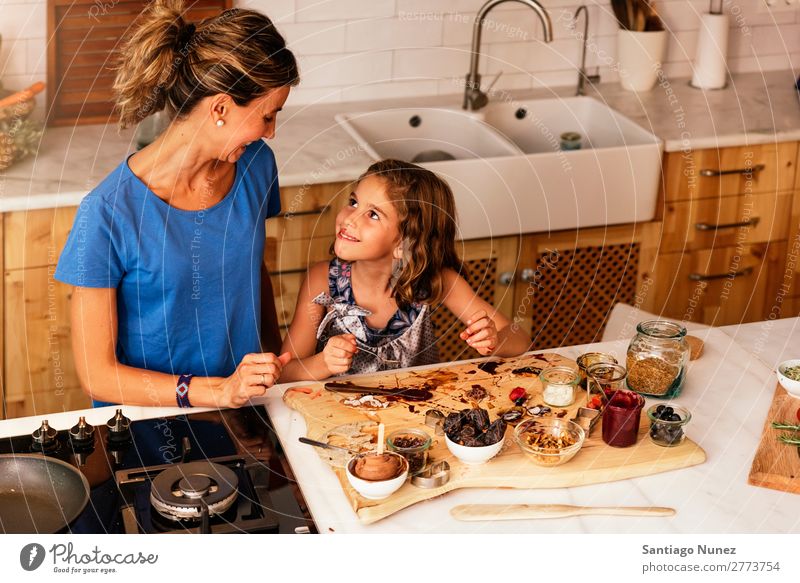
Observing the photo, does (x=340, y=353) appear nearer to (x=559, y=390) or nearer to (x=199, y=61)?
→ (x=559, y=390)

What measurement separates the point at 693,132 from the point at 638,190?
0.24m

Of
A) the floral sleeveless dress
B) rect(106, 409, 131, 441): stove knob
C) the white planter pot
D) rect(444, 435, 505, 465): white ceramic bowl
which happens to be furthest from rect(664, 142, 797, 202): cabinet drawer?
rect(106, 409, 131, 441): stove knob

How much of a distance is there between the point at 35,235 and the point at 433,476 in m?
1.31

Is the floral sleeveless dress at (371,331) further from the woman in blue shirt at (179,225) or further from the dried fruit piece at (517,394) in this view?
the dried fruit piece at (517,394)

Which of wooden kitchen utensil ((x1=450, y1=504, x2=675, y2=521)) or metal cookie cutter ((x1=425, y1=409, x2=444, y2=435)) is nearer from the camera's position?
wooden kitchen utensil ((x1=450, y1=504, x2=675, y2=521))

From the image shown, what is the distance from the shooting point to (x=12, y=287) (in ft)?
8.04

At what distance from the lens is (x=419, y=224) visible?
6.60 feet

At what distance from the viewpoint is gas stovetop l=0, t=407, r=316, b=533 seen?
1.44 meters

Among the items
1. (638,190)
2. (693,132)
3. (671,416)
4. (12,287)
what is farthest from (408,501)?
(693,132)

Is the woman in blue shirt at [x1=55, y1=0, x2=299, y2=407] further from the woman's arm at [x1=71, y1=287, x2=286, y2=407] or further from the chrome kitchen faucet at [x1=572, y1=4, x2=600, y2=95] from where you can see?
the chrome kitchen faucet at [x1=572, y1=4, x2=600, y2=95]

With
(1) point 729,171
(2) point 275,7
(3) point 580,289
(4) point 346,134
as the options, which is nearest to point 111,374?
(4) point 346,134

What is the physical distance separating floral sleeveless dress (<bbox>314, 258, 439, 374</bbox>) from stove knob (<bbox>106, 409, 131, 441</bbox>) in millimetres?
492

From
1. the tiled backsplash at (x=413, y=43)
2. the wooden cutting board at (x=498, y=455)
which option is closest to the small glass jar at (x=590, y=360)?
the wooden cutting board at (x=498, y=455)
